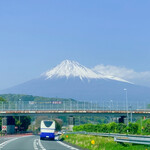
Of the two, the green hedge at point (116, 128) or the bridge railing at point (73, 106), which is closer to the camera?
the green hedge at point (116, 128)

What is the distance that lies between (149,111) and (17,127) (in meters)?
53.4

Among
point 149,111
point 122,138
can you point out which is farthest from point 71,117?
point 122,138

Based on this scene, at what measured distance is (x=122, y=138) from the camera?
2803 cm

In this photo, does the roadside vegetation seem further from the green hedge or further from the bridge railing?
the bridge railing

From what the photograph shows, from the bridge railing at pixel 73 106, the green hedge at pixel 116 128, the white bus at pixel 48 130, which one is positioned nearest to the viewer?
the white bus at pixel 48 130

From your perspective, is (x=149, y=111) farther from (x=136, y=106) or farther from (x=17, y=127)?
(x=17, y=127)

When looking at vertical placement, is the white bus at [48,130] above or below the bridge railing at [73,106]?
below

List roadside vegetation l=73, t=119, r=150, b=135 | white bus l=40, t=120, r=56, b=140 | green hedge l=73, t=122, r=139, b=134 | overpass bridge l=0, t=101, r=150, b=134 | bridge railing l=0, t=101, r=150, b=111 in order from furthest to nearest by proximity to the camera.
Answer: bridge railing l=0, t=101, r=150, b=111 → overpass bridge l=0, t=101, r=150, b=134 → green hedge l=73, t=122, r=139, b=134 → roadside vegetation l=73, t=119, r=150, b=135 → white bus l=40, t=120, r=56, b=140

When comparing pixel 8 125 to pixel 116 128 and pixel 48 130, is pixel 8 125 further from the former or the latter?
pixel 48 130

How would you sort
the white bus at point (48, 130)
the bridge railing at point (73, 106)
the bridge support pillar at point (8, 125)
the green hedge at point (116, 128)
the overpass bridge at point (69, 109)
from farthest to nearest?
1. the bridge railing at point (73, 106)
2. the overpass bridge at point (69, 109)
3. the bridge support pillar at point (8, 125)
4. the green hedge at point (116, 128)
5. the white bus at point (48, 130)

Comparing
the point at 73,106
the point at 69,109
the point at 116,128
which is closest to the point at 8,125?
the point at 69,109

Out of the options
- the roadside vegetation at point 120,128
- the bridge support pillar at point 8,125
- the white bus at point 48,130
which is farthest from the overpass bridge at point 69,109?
the white bus at point 48,130

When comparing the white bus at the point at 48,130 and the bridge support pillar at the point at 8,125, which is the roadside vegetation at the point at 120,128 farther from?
the bridge support pillar at the point at 8,125

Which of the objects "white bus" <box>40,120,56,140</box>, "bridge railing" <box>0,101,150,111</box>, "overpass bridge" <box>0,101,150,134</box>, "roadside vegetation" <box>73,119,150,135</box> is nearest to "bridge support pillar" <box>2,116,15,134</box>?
"overpass bridge" <box>0,101,150,134</box>
